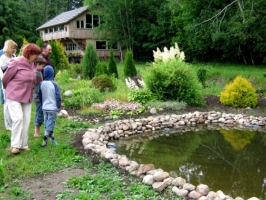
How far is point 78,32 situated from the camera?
31234 mm

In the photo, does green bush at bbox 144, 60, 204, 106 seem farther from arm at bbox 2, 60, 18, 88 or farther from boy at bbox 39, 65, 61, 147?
arm at bbox 2, 60, 18, 88

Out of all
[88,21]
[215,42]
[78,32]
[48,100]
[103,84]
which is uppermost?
Answer: [88,21]

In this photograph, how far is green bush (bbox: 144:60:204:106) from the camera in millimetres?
9414

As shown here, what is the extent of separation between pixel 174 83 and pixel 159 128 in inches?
82.4

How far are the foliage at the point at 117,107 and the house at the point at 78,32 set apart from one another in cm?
2184

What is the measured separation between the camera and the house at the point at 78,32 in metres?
30.7

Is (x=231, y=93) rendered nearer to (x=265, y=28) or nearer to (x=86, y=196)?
(x=86, y=196)

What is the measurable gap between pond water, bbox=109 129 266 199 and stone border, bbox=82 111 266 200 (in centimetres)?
30

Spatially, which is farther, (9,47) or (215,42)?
(215,42)

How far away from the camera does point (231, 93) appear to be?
963 centimetres

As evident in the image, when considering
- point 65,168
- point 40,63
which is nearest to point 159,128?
point 40,63

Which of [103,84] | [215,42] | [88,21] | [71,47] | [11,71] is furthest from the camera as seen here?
[71,47]

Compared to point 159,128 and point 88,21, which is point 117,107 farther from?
A: point 88,21

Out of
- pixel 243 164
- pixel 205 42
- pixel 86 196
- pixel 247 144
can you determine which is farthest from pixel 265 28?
pixel 86 196
